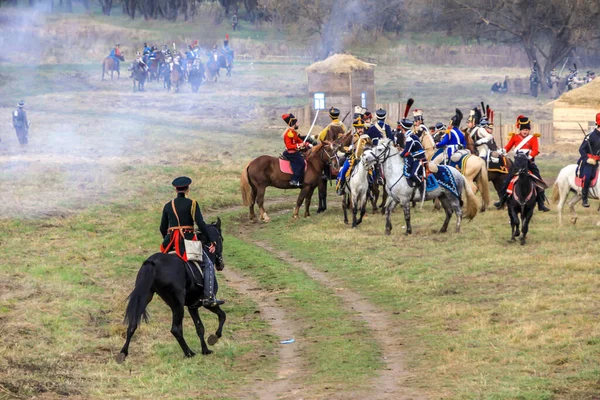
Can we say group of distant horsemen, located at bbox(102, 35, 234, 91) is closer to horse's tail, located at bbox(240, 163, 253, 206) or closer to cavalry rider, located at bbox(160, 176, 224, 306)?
horse's tail, located at bbox(240, 163, 253, 206)

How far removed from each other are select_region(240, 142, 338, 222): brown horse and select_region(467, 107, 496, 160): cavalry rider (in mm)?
3510

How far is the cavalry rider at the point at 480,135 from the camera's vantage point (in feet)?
81.9

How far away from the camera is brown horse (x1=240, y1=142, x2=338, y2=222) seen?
79.8ft

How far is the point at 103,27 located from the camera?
65562mm

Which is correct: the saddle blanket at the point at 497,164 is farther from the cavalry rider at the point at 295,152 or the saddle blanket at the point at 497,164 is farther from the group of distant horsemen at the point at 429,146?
the cavalry rider at the point at 295,152

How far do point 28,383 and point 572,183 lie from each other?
45.6 ft

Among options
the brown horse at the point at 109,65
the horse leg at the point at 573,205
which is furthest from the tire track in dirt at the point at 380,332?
the brown horse at the point at 109,65

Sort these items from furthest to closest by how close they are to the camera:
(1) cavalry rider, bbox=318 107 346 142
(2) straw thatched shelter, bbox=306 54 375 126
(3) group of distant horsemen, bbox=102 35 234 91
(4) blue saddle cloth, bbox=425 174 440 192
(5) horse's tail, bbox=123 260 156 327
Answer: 1. (3) group of distant horsemen, bbox=102 35 234 91
2. (2) straw thatched shelter, bbox=306 54 375 126
3. (1) cavalry rider, bbox=318 107 346 142
4. (4) blue saddle cloth, bbox=425 174 440 192
5. (5) horse's tail, bbox=123 260 156 327

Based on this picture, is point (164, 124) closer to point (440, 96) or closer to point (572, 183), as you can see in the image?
point (440, 96)

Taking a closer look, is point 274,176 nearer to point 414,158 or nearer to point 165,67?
point 414,158

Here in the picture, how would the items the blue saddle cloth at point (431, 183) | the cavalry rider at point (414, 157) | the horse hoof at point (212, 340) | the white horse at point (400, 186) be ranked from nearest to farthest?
the horse hoof at point (212, 340) → the cavalry rider at point (414, 157) → the white horse at point (400, 186) → the blue saddle cloth at point (431, 183)

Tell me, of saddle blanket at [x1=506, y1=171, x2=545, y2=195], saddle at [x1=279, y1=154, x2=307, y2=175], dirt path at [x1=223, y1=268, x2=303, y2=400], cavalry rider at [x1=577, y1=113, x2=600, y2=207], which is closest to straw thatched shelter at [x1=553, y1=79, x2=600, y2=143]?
saddle at [x1=279, y1=154, x2=307, y2=175]

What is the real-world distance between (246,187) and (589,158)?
8009mm

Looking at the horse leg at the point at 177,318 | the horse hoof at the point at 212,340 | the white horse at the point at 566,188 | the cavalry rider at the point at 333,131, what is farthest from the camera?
the cavalry rider at the point at 333,131
